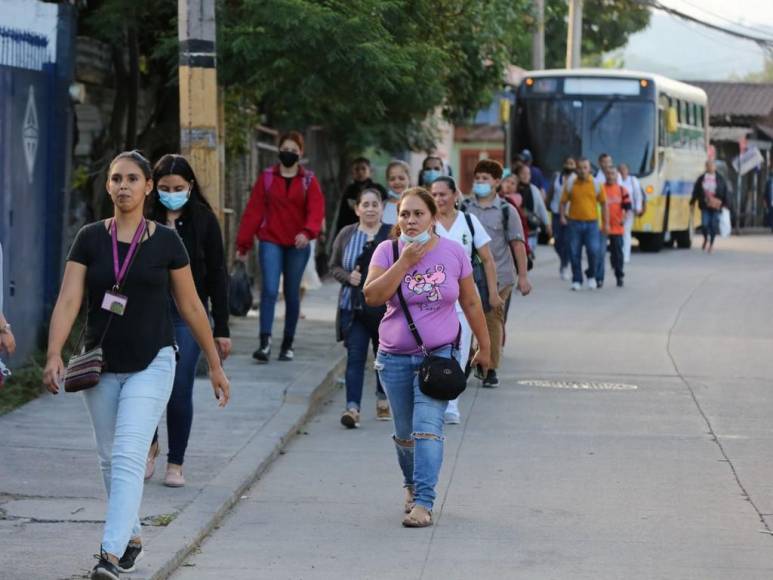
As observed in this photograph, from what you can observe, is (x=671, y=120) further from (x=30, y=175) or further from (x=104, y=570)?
(x=104, y=570)

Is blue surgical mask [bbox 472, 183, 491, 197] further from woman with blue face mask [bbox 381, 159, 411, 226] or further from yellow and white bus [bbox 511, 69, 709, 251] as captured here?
yellow and white bus [bbox 511, 69, 709, 251]

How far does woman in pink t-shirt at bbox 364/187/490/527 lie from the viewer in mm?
7938

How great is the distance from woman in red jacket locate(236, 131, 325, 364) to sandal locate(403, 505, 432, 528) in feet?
19.2

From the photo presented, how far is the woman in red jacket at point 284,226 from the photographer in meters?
13.7

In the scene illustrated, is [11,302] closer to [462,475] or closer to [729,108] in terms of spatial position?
[462,475]

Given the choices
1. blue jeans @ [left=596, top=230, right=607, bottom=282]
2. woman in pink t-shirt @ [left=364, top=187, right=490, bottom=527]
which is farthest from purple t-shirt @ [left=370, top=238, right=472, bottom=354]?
blue jeans @ [left=596, top=230, right=607, bottom=282]

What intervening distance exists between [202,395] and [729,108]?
163 feet

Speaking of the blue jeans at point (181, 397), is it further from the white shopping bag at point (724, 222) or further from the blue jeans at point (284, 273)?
the white shopping bag at point (724, 222)

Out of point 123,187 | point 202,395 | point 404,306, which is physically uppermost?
point 123,187

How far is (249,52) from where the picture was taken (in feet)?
46.3

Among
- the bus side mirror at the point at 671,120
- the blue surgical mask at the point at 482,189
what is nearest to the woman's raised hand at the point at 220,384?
the blue surgical mask at the point at 482,189

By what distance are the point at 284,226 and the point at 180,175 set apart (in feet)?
16.8

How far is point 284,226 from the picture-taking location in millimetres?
13750

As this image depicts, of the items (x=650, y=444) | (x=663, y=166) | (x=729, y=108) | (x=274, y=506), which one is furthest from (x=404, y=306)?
(x=729, y=108)
